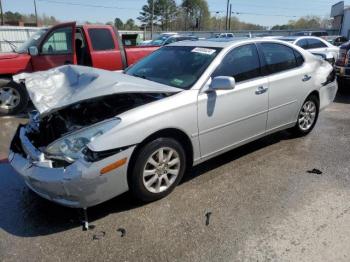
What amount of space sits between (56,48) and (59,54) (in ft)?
0.70

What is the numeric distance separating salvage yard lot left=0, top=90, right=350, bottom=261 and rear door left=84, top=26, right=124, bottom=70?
356 cm

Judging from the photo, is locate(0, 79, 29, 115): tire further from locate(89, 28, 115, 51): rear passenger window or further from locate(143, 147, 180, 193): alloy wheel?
locate(143, 147, 180, 193): alloy wheel

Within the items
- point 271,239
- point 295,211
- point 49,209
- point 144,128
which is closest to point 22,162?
point 49,209

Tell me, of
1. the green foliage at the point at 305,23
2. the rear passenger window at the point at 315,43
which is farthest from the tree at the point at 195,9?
the rear passenger window at the point at 315,43

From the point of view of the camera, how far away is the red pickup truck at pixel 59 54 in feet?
24.4

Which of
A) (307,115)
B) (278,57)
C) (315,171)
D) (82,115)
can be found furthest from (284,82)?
(82,115)

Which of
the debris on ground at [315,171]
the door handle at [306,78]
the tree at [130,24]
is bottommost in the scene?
the debris on ground at [315,171]

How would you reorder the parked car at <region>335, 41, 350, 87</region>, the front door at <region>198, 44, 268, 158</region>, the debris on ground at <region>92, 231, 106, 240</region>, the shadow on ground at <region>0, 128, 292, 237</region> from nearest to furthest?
the debris on ground at <region>92, 231, 106, 240</region> → the shadow on ground at <region>0, 128, 292, 237</region> → the front door at <region>198, 44, 268, 158</region> → the parked car at <region>335, 41, 350, 87</region>

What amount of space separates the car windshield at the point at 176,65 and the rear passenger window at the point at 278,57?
2.89ft

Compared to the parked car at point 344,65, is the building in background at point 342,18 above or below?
above

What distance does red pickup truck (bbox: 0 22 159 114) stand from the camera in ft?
24.4

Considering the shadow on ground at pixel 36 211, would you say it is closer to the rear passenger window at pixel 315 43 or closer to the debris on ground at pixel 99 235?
the debris on ground at pixel 99 235

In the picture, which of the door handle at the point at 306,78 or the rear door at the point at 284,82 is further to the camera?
the door handle at the point at 306,78

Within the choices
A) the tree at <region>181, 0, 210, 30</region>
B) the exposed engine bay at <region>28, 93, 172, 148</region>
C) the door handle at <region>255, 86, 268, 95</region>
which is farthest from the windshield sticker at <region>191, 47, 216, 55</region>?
the tree at <region>181, 0, 210, 30</region>
